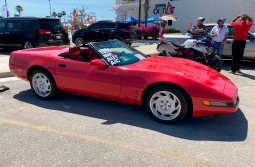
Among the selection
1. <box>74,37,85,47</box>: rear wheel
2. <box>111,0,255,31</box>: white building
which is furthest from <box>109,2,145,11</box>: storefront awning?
<box>74,37,85,47</box>: rear wheel

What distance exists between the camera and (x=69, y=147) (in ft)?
8.84

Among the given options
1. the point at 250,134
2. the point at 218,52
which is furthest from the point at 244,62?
the point at 250,134

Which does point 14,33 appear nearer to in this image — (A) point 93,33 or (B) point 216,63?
(A) point 93,33

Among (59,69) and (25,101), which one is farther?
(25,101)

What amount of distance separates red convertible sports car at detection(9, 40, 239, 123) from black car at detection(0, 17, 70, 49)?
561 cm

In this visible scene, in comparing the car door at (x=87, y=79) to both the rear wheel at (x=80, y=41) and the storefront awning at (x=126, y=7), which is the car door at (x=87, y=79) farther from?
the storefront awning at (x=126, y=7)

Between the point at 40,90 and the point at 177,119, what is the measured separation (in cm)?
274

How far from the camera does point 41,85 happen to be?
167 inches

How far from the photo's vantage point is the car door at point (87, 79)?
348 cm

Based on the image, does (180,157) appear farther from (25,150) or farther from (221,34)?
(221,34)

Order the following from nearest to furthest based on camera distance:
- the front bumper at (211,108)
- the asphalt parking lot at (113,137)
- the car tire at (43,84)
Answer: the asphalt parking lot at (113,137), the front bumper at (211,108), the car tire at (43,84)

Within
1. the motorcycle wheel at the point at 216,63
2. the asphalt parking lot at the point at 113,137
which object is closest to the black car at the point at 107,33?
the motorcycle wheel at the point at 216,63

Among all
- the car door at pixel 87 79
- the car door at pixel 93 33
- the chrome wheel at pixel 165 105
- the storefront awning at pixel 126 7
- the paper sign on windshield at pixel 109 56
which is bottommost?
the chrome wheel at pixel 165 105

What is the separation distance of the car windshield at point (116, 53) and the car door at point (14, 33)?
7.60 m
